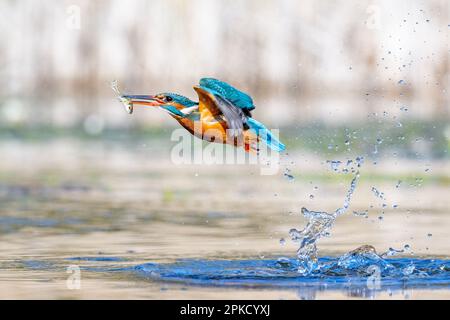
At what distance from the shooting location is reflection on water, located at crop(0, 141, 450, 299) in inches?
395

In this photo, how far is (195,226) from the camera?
13.3 metres

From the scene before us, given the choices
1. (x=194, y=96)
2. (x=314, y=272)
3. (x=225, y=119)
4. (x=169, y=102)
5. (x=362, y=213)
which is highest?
(x=194, y=96)

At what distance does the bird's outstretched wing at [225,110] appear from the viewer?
1012cm

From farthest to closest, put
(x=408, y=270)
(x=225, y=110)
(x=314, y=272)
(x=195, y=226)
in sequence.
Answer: (x=195, y=226), (x=408, y=270), (x=314, y=272), (x=225, y=110)

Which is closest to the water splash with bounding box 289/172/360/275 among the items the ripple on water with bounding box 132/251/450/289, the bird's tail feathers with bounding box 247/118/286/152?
the ripple on water with bounding box 132/251/450/289

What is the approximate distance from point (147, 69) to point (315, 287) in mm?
18745

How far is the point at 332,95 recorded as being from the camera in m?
32.7

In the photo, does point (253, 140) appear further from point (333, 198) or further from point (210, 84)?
point (333, 198)

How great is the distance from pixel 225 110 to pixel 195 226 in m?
3.30

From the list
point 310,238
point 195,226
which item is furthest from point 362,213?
point 310,238

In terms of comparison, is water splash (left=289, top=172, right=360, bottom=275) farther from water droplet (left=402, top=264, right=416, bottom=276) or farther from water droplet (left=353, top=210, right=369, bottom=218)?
water droplet (left=353, top=210, right=369, bottom=218)

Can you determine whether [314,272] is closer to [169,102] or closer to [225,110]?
[225,110]

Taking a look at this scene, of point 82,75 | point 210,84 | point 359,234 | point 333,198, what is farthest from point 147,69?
point 210,84

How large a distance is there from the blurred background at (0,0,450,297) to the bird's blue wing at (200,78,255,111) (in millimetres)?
1480
